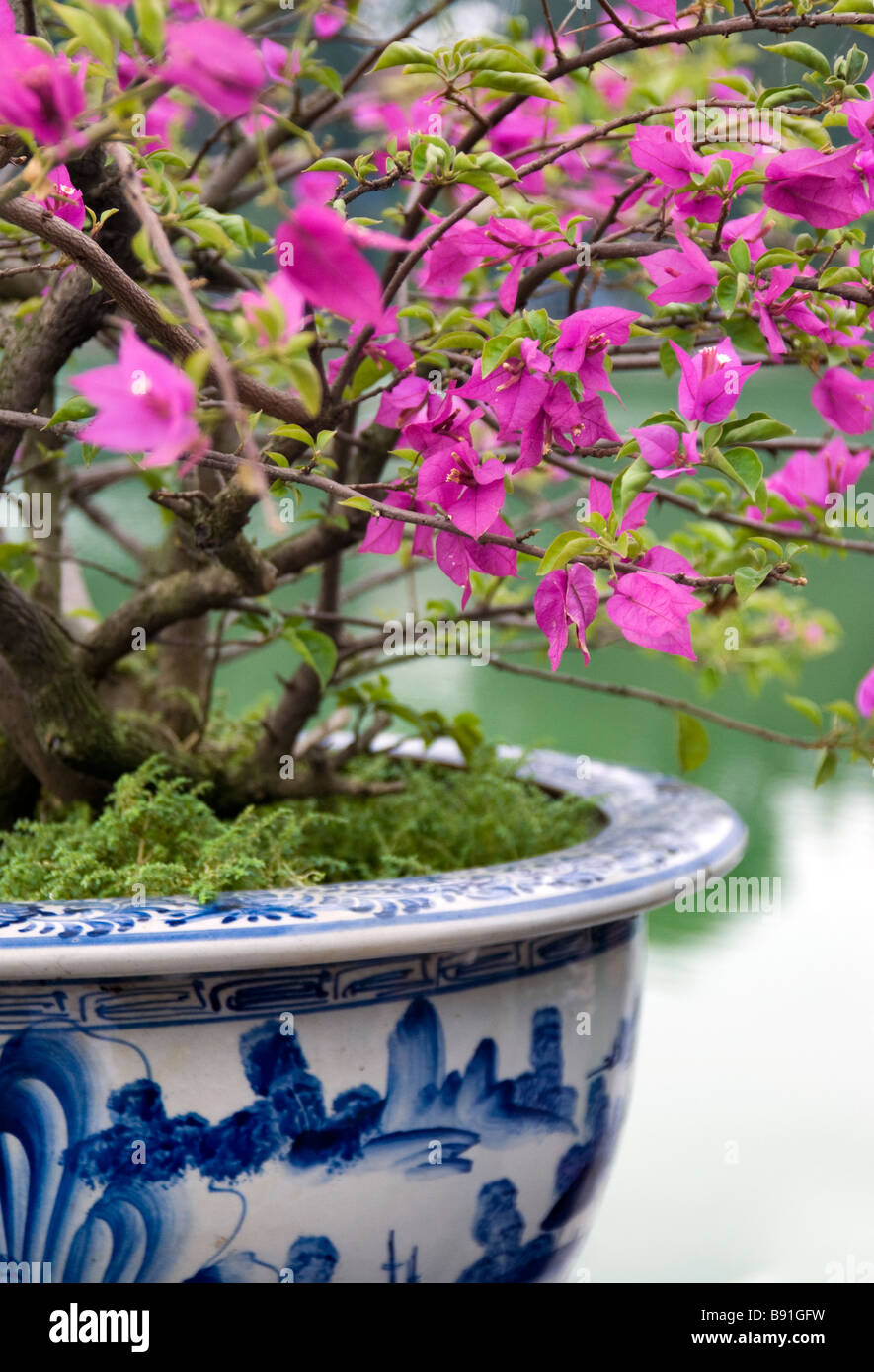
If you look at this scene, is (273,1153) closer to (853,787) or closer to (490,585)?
(490,585)

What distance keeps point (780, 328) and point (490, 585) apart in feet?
1.17

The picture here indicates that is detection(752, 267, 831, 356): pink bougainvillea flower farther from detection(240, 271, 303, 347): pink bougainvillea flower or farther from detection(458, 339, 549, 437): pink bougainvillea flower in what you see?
detection(240, 271, 303, 347): pink bougainvillea flower

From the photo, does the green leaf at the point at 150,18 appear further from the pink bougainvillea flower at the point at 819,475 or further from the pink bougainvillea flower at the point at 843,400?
the pink bougainvillea flower at the point at 819,475

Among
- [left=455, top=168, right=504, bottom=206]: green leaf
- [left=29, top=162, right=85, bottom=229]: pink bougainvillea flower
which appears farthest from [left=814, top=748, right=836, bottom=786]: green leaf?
[left=29, top=162, right=85, bottom=229]: pink bougainvillea flower

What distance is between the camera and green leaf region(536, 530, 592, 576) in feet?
1.52

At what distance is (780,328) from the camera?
0.62 meters

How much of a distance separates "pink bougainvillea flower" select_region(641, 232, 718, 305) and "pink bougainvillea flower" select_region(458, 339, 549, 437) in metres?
0.08

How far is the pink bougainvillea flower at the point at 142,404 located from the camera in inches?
11.2

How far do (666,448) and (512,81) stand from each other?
0.16 meters

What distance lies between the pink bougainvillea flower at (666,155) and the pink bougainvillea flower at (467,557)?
178mm

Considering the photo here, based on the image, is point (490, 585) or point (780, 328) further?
point (490, 585)

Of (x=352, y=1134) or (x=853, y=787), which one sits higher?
(x=352, y=1134)

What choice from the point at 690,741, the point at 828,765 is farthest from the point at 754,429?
the point at 690,741

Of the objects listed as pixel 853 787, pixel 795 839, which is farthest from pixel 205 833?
pixel 853 787
